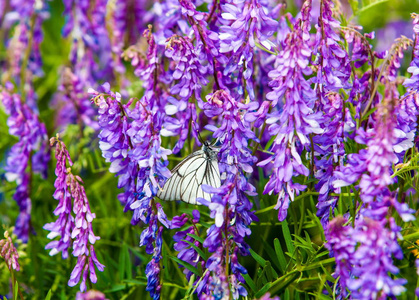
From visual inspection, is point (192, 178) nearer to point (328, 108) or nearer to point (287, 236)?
point (287, 236)

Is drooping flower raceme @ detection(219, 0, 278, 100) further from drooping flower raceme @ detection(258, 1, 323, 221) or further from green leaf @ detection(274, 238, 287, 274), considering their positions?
green leaf @ detection(274, 238, 287, 274)

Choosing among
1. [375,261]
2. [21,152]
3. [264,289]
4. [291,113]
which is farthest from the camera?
[21,152]

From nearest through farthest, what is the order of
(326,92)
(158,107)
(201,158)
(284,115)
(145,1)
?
(284,115) < (326,92) < (201,158) < (158,107) < (145,1)

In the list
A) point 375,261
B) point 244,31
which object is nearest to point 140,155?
point 244,31

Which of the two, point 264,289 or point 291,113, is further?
point 264,289

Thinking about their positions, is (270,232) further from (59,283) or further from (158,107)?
(59,283)

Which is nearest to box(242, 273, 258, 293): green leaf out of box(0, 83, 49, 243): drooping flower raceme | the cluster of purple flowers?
the cluster of purple flowers

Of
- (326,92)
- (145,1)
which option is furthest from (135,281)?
(145,1)
